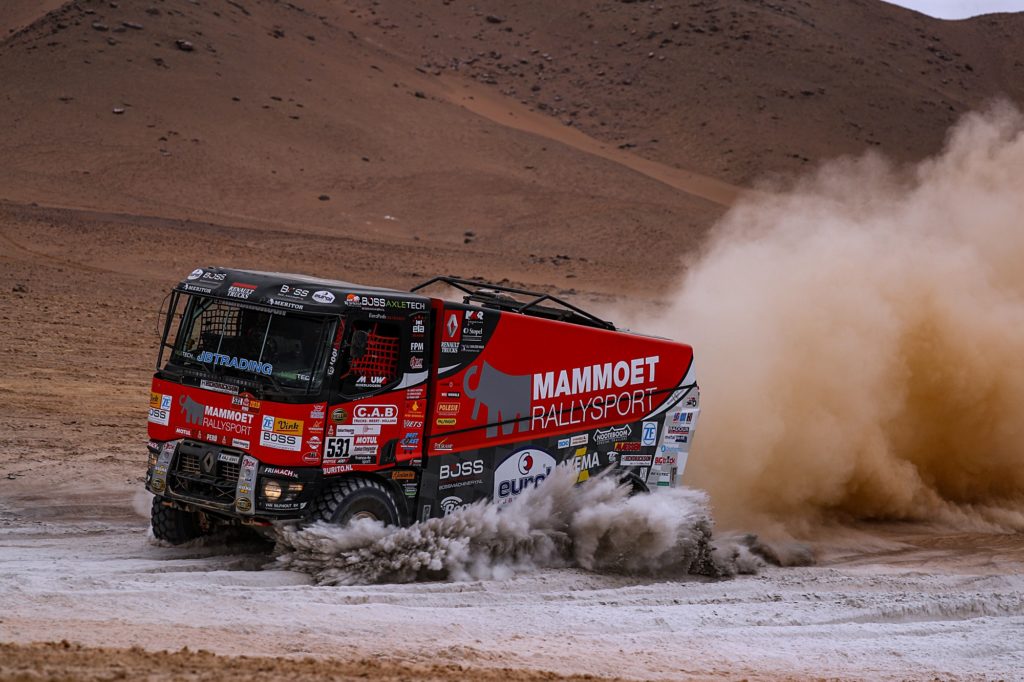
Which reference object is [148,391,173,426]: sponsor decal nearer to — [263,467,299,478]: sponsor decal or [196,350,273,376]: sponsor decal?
[196,350,273,376]: sponsor decal

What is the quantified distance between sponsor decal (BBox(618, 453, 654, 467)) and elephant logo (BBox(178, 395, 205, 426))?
4.56 meters

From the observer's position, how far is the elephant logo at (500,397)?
11680 millimetres

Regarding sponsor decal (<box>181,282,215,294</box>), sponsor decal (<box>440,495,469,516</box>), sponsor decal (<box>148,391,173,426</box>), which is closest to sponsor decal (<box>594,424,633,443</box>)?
sponsor decal (<box>440,495,469,516</box>)

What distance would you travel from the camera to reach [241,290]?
11.0 meters

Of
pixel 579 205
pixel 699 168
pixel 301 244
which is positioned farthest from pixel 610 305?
pixel 699 168

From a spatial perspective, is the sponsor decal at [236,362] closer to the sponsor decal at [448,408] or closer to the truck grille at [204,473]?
the truck grille at [204,473]

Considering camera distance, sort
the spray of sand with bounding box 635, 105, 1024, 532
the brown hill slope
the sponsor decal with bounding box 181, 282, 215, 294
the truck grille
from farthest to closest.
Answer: the brown hill slope < the spray of sand with bounding box 635, 105, 1024, 532 < the sponsor decal with bounding box 181, 282, 215, 294 < the truck grille

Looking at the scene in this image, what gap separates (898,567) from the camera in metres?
14.2

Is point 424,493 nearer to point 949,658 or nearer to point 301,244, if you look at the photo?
point 949,658

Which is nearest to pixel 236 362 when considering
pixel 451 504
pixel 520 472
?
pixel 451 504

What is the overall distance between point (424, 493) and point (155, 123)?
124 feet

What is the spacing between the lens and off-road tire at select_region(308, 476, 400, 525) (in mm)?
10766

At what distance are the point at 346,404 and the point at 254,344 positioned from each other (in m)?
0.99

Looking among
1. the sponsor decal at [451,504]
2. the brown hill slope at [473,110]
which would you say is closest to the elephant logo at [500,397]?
the sponsor decal at [451,504]
